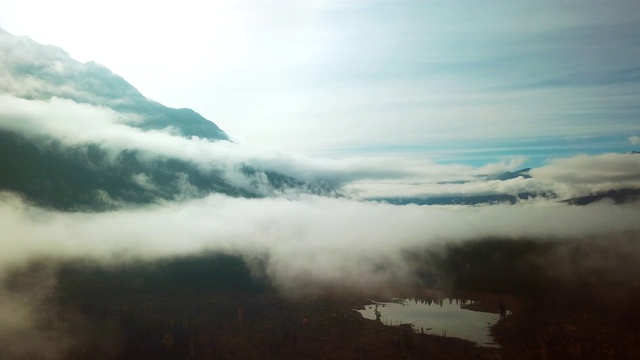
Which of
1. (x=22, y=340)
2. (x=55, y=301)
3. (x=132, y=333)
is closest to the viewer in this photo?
(x=22, y=340)

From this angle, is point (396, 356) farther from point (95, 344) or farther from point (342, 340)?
point (95, 344)

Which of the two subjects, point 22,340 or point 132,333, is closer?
point 22,340

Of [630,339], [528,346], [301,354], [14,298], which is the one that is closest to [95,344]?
[14,298]

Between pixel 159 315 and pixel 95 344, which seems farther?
pixel 159 315

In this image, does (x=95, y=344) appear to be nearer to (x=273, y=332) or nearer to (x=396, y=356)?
(x=273, y=332)

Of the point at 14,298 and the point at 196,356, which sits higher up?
the point at 14,298

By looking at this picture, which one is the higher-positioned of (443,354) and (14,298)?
(14,298)

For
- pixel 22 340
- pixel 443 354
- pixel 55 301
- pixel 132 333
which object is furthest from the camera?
pixel 55 301

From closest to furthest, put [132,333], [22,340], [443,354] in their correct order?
[22,340] → [132,333] → [443,354]

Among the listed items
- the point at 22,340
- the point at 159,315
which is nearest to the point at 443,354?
the point at 159,315
